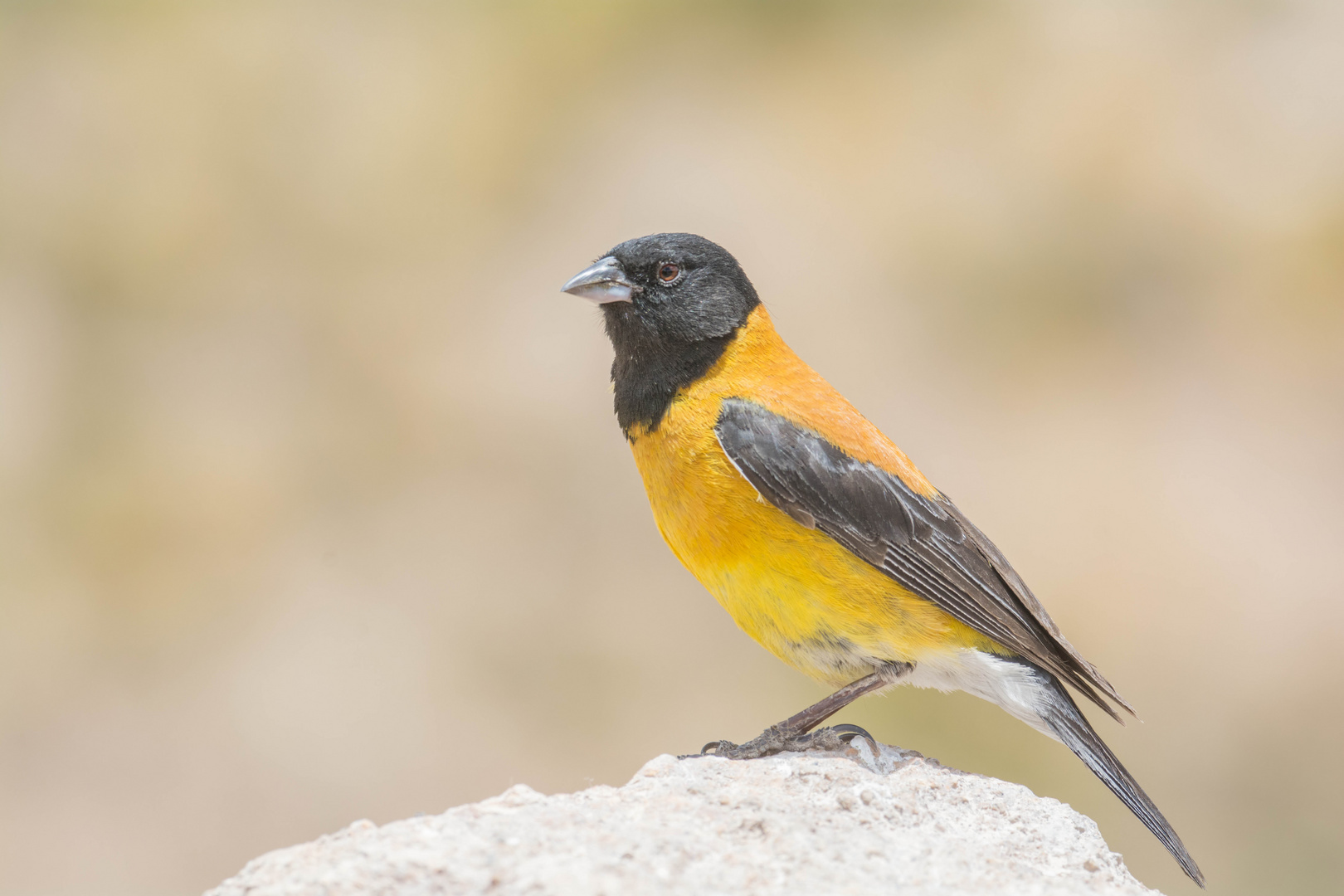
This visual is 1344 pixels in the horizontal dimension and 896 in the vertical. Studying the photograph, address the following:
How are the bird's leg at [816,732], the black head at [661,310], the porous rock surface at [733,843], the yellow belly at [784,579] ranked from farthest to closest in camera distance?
1. the black head at [661,310]
2. the bird's leg at [816,732]
3. the yellow belly at [784,579]
4. the porous rock surface at [733,843]

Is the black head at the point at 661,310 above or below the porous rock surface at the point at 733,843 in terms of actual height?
above

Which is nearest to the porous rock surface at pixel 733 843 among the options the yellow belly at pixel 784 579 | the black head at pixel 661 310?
the yellow belly at pixel 784 579

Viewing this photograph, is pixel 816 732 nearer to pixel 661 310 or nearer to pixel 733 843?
pixel 733 843

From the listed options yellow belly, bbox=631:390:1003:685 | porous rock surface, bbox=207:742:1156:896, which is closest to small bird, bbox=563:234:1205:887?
yellow belly, bbox=631:390:1003:685

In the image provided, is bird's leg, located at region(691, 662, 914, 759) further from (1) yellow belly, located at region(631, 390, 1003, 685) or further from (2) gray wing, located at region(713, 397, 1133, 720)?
(2) gray wing, located at region(713, 397, 1133, 720)

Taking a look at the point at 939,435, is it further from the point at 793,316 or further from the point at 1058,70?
the point at 1058,70

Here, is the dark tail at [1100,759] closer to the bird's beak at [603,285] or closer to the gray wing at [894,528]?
the gray wing at [894,528]
